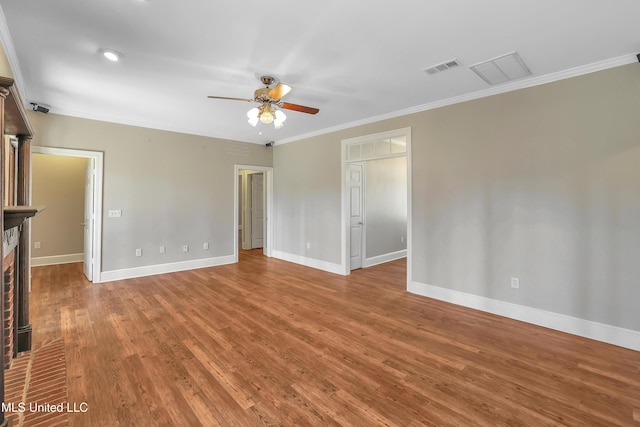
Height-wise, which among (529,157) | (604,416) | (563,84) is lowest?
(604,416)

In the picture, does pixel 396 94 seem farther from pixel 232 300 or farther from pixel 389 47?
pixel 232 300

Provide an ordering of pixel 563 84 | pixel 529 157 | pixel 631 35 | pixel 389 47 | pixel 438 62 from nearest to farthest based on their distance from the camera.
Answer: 1. pixel 631 35
2. pixel 389 47
3. pixel 438 62
4. pixel 563 84
5. pixel 529 157

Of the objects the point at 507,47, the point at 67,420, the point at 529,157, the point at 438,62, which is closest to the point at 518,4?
the point at 507,47

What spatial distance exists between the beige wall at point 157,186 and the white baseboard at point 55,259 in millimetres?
2470

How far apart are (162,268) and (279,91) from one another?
427cm

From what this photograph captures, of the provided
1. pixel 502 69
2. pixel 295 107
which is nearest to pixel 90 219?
pixel 295 107

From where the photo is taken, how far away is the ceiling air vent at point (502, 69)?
2859mm

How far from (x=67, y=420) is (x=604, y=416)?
3.47m

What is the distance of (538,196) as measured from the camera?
329 centimetres

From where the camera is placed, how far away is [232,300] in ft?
13.3

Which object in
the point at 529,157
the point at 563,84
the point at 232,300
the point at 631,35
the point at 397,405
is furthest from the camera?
the point at 232,300

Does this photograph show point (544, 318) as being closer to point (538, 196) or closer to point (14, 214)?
point (538, 196)

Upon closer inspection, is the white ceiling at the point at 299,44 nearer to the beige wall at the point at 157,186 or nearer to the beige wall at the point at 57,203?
the beige wall at the point at 157,186

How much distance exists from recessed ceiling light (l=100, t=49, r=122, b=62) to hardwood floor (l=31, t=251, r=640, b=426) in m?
2.75
